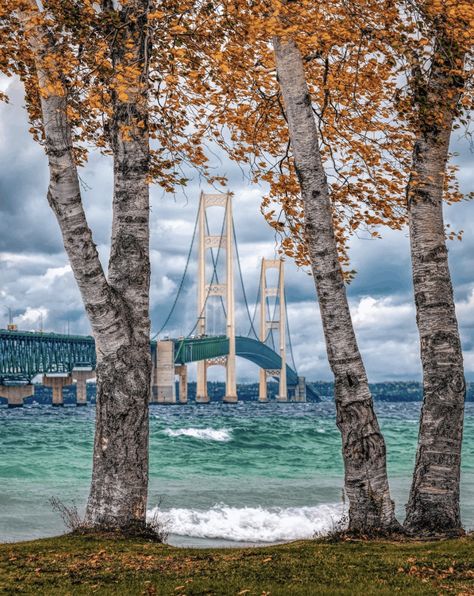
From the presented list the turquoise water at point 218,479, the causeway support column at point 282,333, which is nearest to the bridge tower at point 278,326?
the causeway support column at point 282,333

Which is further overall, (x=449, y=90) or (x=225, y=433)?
(x=225, y=433)

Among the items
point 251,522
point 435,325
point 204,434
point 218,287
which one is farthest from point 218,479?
point 218,287

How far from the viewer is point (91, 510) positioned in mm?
7750

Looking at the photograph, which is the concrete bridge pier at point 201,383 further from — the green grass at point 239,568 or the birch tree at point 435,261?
the green grass at point 239,568

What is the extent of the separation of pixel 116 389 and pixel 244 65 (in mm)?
3674

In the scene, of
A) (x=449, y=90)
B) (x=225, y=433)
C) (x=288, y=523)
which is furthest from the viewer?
(x=225, y=433)

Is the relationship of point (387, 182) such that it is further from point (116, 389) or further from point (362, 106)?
point (116, 389)

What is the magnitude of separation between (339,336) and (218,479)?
17954 mm

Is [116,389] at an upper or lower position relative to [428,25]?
lower

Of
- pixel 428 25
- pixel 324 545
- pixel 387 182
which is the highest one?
pixel 428 25

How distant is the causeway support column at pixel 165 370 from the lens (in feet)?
228

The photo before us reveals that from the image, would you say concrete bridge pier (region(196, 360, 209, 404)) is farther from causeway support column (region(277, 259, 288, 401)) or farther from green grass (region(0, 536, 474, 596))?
green grass (region(0, 536, 474, 596))

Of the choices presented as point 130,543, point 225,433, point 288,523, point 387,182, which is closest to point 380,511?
point 130,543

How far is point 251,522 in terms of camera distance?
1698 cm
